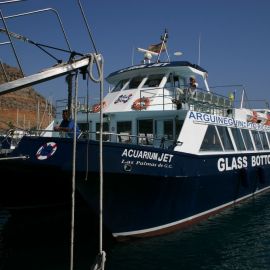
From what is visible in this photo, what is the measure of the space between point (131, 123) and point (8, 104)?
5863cm

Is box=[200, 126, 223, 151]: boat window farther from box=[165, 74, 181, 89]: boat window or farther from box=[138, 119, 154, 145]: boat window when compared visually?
box=[165, 74, 181, 89]: boat window

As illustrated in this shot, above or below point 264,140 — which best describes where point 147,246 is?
below

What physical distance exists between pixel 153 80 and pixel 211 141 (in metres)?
3.50

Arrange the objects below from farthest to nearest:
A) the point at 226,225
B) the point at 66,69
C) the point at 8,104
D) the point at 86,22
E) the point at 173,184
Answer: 1. the point at 8,104
2. the point at 226,225
3. the point at 173,184
4. the point at 86,22
5. the point at 66,69

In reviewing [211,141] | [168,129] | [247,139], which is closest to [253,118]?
[247,139]

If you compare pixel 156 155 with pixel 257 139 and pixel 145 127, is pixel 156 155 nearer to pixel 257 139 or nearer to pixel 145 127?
pixel 145 127

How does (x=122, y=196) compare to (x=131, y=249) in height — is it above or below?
above

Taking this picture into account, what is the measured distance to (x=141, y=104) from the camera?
12086 millimetres

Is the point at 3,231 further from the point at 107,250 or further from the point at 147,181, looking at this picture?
the point at 147,181

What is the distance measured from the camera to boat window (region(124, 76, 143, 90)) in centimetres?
1377

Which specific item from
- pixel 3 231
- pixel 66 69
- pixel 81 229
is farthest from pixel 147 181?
pixel 3 231

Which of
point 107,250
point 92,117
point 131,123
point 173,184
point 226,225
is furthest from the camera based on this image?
point 92,117

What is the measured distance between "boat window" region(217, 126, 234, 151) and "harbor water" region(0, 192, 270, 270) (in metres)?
2.09

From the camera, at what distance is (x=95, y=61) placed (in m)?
6.15
